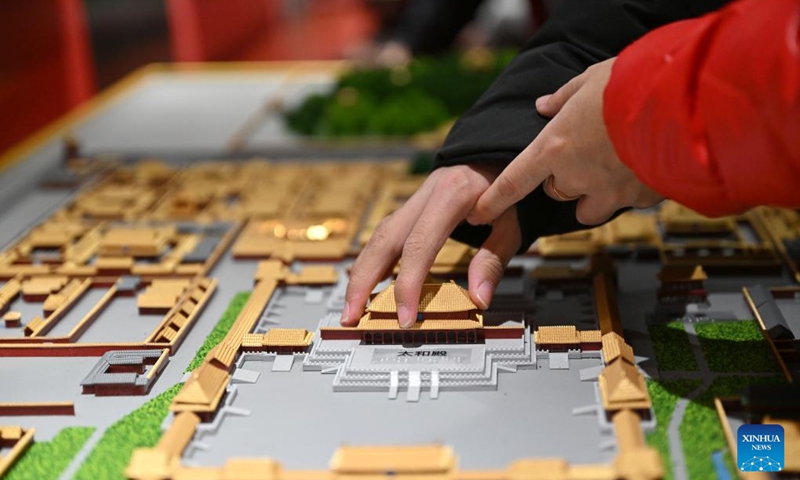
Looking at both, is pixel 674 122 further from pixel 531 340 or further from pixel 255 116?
pixel 255 116

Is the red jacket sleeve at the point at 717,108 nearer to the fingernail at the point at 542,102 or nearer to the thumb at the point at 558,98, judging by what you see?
the thumb at the point at 558,98

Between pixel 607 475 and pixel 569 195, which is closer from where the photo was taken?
pixel 607 475

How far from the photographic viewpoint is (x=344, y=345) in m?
1.49

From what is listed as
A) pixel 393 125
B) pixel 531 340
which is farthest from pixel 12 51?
pixel 531 340

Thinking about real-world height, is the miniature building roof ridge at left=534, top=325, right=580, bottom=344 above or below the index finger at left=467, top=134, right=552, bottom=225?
below

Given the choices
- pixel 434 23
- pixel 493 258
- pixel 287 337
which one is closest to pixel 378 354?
pixel 287 337

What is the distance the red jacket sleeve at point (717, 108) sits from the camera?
0.99 m

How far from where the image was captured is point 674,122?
41.9 inches

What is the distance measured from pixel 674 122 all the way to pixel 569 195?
32 centimetres

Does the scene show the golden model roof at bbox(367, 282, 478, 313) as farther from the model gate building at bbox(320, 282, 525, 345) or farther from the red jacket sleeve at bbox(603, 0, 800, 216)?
the red jacket sleeve at bbox(603, 0, 800, 216)

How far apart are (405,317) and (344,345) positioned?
4.8 inches

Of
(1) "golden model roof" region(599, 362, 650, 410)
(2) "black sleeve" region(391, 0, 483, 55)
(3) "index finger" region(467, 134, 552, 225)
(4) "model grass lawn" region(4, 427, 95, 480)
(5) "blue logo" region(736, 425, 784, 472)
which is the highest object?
(2) "black sleeve" region(391, 0, 483, 55)

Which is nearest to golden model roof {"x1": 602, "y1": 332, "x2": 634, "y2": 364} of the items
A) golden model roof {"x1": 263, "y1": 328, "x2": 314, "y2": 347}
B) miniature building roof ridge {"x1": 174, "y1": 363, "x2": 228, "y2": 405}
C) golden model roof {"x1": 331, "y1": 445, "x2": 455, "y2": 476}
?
golden model roof {"x1": 331, "y1": 445, "x2": 455, "y2": 476}

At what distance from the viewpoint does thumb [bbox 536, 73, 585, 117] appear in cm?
131
